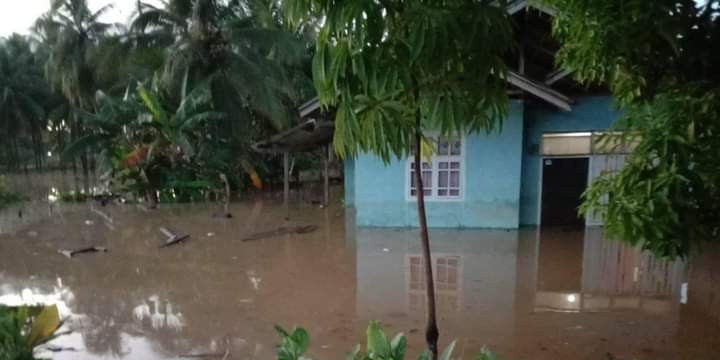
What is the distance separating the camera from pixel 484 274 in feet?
23.7

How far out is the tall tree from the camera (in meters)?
2.32

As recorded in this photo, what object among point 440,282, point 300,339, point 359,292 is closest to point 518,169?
point 440,282

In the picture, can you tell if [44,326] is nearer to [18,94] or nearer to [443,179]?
[443,179]

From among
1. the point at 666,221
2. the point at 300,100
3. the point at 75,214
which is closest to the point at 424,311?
the point at 666,221

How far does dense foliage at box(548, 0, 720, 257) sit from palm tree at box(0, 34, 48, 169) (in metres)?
29.2

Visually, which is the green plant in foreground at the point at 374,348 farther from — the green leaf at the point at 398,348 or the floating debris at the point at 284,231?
the floating debris at the point at 284,231

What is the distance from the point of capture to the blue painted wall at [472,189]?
31.8ft

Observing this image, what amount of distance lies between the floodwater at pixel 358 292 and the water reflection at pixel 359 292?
A: 0.03 metres

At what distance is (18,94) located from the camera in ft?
80.6

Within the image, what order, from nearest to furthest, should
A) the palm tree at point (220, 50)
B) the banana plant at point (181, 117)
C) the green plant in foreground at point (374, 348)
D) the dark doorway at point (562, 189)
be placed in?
the green plant in foreground at point (374, 348) → the dark doorway at point (562, 189) → the banana plant at point (181, 117) → the palm tree at point (220, 50)

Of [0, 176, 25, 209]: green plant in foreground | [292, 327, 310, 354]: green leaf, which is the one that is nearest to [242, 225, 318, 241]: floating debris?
[292, 327, 310, 354]: green leaf

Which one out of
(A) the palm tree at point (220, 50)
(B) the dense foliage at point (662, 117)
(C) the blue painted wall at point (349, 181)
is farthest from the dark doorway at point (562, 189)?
(A) the palm tree at point (220, 50)

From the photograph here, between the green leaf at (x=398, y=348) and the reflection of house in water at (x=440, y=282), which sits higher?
the green leaf at (x=398, y=348)

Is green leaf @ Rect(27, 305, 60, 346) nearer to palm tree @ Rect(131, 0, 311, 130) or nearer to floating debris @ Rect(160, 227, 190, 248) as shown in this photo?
floating debris @ Rect(160, 227, 190, 248)
